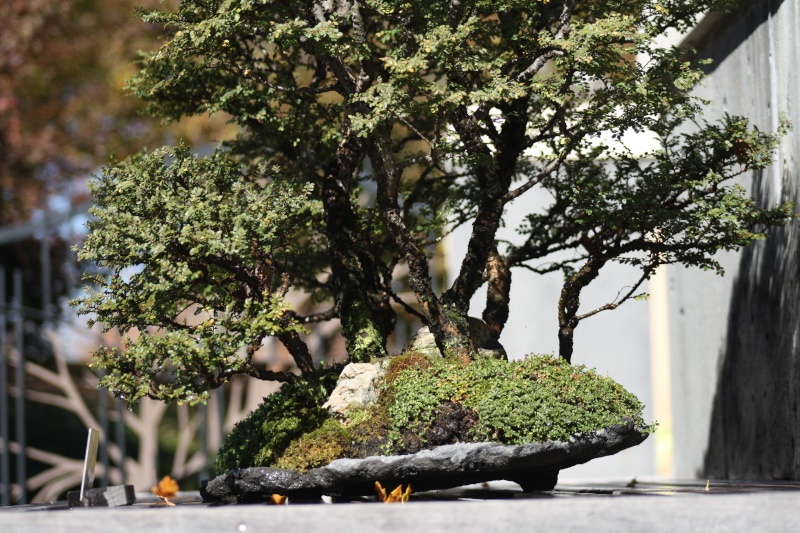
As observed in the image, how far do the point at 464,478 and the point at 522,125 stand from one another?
3531mm

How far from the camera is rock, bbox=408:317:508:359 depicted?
9.07 meters

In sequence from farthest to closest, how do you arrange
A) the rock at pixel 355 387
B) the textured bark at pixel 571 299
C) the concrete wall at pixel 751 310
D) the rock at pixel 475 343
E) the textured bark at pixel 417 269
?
1. the concrete wall at pixel 751 310
2. the textured bark at pixel 571 299
3. the rock at pixel 475 343
4. the textured bark at pixel 417 269
5. the rock at pixel 355 387

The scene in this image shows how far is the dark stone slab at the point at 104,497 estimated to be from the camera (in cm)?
827

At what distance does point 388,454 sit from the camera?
7934 mm

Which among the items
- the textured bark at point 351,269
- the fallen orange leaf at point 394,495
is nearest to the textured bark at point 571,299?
the textured bark at point 351,269

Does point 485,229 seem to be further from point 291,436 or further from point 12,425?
point 12,425

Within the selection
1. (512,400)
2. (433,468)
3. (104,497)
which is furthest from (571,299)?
(104,497)

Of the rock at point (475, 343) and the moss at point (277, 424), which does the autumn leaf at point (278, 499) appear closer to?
the moss at point (277, 424)

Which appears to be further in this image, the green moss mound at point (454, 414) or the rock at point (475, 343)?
the rock at point (475, 343)

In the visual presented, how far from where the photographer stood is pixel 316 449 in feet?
26.4

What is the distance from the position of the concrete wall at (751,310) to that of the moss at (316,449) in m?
4.68

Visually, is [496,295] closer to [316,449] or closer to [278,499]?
[316,449]

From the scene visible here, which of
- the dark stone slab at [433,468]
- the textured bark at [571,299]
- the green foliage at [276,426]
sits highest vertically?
the textured bark at [571,299]

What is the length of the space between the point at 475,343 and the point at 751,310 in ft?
11.9
